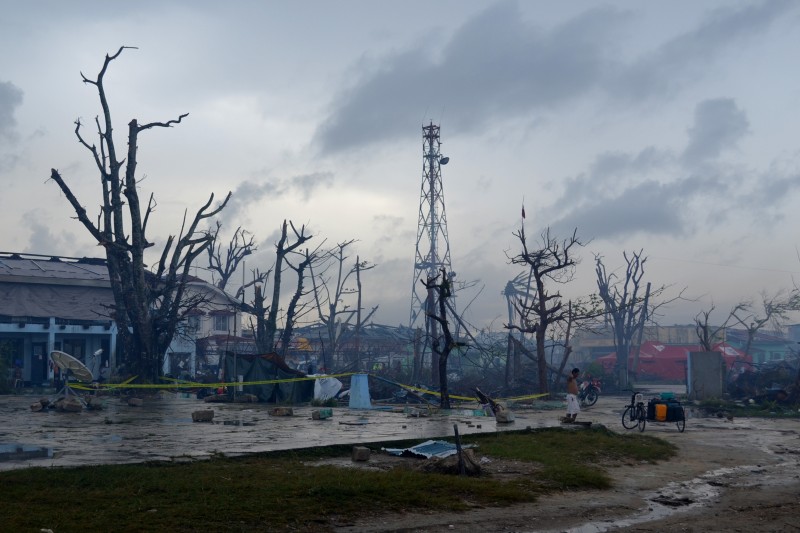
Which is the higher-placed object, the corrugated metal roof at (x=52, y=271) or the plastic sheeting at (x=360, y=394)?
the corrugated metal roof at (x=52, y=271)

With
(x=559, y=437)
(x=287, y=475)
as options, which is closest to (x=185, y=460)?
(x=287, y=475)

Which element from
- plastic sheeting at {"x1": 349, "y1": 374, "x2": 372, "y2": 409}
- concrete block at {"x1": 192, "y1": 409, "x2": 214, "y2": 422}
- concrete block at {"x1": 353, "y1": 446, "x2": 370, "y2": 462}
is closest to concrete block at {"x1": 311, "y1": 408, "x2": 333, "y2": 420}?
concrete block at {"x1": 192, "y1": 409, "x2": 214, "y2": 422}

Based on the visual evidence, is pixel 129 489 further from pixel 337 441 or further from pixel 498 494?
pixel 337 441

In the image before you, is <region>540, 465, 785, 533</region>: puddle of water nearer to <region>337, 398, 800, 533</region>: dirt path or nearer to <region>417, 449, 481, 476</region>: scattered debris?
<region>337, 398, 800, 533</region>: dirt path

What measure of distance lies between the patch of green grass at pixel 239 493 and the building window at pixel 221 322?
43628 mm

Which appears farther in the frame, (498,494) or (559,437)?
(559,437)

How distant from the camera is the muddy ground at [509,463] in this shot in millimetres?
8820

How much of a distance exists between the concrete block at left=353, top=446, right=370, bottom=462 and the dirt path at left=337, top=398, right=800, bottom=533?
3.23 meters

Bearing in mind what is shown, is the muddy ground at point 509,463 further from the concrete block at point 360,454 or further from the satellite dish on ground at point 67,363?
the satellite dish on ground at point 67,363

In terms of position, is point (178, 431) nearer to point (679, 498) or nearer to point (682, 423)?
point (679, 498)

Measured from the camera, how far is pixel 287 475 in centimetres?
1014

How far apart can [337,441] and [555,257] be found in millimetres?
18123

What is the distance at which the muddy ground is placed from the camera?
8.82m

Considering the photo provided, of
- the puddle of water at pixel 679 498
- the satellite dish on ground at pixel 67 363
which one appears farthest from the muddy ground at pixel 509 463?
the satellite dish on ground at pixel 67 363
